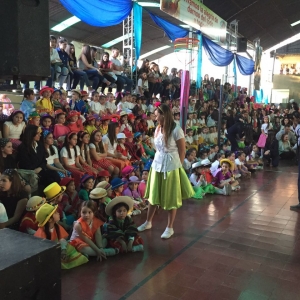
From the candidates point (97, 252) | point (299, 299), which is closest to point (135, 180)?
point (97, 252)

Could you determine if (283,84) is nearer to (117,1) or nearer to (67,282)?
(117,1)

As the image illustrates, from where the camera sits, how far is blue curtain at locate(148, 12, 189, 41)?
804 centimetres

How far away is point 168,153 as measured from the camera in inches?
143

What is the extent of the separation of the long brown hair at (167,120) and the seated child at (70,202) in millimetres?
1488

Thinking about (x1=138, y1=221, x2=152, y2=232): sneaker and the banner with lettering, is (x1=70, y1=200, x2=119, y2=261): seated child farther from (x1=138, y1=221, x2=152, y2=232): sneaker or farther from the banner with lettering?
the banner with lettering

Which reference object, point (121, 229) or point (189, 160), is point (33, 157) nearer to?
point (121, 229)

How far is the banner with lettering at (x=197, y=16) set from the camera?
902cm

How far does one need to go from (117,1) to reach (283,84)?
2158 cm

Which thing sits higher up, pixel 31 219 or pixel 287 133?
pixel 287 133

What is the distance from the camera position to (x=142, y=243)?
3.52m

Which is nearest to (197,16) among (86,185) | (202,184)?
(202,184)

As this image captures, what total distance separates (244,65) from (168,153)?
1247 cm

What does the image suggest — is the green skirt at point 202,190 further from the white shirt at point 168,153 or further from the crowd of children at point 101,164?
the white shirt at point 168,153

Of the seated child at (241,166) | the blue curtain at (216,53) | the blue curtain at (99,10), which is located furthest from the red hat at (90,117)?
the blue curtain at (216,53)
